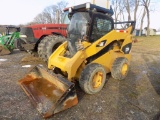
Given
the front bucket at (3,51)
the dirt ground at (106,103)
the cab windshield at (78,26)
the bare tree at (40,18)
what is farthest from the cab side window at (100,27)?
the bare tree at (40,18)

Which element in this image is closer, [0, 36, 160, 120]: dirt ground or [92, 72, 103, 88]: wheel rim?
[0, 36, 160, 120]: dirt ground

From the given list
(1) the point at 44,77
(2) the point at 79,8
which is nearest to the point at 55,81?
(1) the point at 44,77

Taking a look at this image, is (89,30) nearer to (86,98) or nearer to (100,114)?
(86,98)

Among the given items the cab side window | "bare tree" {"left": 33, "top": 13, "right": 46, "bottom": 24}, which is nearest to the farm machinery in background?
the cab side window

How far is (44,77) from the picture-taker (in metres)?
3.96

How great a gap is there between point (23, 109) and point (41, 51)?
10.2ft

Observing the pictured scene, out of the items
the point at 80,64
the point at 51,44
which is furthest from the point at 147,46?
the point at 80,64

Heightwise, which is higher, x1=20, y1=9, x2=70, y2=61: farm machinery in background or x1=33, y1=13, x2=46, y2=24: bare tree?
x1=33, y1=13, x2=46, y2=24: bare tree

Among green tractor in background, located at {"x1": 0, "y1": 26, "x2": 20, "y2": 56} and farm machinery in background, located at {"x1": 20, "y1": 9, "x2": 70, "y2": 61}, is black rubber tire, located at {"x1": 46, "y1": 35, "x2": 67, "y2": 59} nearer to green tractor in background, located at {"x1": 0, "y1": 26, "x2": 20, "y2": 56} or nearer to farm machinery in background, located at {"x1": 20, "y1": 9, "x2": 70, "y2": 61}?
farm machinery in background, located at {"x1": 20, "y1": 9, "x2": 70, "y2": 61}

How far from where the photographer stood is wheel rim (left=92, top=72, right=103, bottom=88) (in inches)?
146

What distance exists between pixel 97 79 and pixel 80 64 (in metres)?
0.59

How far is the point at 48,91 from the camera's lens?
3389 mm

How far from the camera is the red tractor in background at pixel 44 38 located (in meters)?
5.82

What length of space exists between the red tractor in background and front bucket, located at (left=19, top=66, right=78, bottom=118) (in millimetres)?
1818
